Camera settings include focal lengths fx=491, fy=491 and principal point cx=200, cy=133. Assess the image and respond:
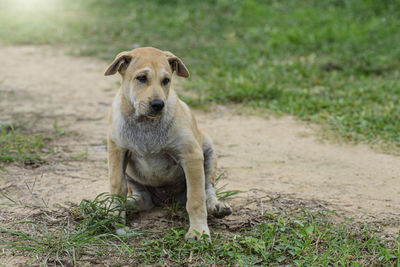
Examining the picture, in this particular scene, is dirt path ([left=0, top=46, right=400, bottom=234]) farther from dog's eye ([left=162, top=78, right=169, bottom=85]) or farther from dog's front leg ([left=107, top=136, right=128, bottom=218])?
dog's eye ([left=162, top=78, right=169, bottom=85])

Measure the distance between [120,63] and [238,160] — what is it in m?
2.06

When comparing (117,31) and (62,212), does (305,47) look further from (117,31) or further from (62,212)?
(62,212)

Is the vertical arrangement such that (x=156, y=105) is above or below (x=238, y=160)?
above

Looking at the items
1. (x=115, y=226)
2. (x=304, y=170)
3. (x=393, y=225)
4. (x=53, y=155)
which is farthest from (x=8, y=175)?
(x=393, y=225)

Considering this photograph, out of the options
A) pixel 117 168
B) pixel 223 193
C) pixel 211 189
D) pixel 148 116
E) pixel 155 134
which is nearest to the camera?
pixel 148 116

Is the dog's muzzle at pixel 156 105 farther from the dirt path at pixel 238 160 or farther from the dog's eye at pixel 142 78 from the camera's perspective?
the dirt path at pixel 238 160

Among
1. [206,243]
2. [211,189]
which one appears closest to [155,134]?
[211,189]

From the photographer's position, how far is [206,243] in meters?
3.52

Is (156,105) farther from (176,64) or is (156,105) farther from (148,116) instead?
(176,64)

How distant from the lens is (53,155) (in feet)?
17.3

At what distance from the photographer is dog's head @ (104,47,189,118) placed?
3598mm

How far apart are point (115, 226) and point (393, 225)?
85.9 inches

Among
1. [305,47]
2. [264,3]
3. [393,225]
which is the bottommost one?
[393,225]

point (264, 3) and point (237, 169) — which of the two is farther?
point (264, 3)
